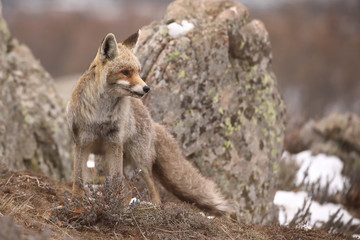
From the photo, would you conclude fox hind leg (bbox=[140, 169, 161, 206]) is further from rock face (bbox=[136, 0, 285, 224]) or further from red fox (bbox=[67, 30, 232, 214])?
rock face (bbox=[136, 0, 285, 224])

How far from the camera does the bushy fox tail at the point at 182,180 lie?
5.95 metres

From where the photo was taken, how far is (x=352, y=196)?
31.0 feet

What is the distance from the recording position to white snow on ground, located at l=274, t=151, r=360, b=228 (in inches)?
328

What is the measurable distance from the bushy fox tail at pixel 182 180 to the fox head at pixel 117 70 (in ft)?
4.49

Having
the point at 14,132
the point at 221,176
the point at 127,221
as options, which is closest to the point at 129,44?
the point at 127,221

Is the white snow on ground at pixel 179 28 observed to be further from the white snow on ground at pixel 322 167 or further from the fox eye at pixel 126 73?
the white snow on ground at pixel 322 167

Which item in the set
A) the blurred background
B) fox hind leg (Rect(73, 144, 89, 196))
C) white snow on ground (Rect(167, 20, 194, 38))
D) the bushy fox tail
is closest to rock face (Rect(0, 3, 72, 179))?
fox hind leg (Rect(73, 144, 89, 196))

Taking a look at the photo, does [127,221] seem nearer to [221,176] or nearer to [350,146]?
[221,176]

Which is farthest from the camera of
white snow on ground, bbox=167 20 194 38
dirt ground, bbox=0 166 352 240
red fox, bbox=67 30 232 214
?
Result: white snow on ground, bbox=167 20 194 38

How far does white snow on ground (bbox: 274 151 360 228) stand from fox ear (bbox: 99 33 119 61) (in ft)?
12.4

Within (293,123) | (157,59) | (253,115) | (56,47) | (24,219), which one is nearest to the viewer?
(24,219)

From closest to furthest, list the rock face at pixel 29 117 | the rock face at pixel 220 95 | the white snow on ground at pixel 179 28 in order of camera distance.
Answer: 1. the rock face at pixel 220 95
2. the white snow on ground at pixel 179 28
3. the rock face at pixel 29 117

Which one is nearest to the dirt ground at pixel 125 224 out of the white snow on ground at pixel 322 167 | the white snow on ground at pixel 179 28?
the white snow on ground at pixel 179 28

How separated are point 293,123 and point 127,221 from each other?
1151 centimetres
